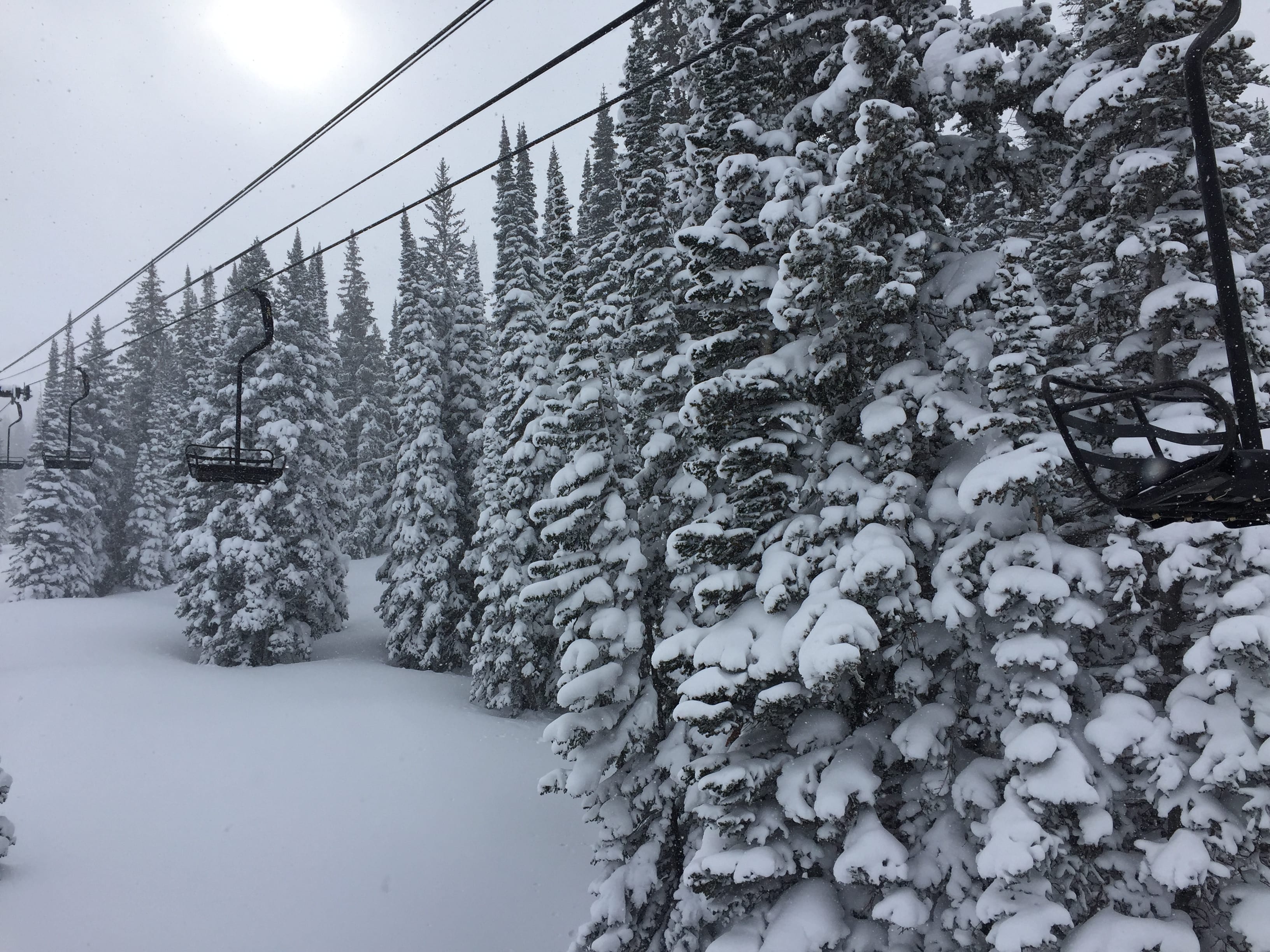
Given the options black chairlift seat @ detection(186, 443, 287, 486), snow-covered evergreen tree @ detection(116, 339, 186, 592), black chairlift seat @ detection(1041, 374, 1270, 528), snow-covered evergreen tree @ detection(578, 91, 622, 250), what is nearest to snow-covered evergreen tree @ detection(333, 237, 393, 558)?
snow-covered evergreen tree @ detection(116, 339, 186, 592)

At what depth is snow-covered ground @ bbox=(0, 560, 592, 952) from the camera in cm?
1694

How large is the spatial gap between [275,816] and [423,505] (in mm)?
15466

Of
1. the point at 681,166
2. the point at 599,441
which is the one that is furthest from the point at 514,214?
the point at 599,441

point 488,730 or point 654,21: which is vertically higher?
point 654,21

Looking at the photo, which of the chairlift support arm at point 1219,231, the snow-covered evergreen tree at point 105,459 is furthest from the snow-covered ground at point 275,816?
the snow-covered evergreen tree at point 105,459

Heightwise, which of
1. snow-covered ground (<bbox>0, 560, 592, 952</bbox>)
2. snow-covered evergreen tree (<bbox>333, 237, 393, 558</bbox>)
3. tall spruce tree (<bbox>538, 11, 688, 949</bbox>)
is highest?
snow-covered evergreen tree (<bbox>333, 237, 393, 558</bbox>)

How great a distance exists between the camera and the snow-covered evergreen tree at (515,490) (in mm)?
27062

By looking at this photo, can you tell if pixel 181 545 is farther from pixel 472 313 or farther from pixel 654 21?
pixel 654 21

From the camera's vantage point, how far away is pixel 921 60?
10891 millimetres

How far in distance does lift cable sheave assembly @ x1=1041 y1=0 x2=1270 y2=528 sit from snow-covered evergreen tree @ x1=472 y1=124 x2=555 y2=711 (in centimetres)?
2162

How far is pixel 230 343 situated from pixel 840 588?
1458 inches

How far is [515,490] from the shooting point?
27.5 metres

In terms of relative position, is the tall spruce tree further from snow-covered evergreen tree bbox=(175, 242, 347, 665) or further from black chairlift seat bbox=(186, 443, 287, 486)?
snow-covered evergreen tree bbox=(175, 242, 347, 665)

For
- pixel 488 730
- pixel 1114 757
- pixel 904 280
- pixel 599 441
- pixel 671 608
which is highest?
pixel 904 280
